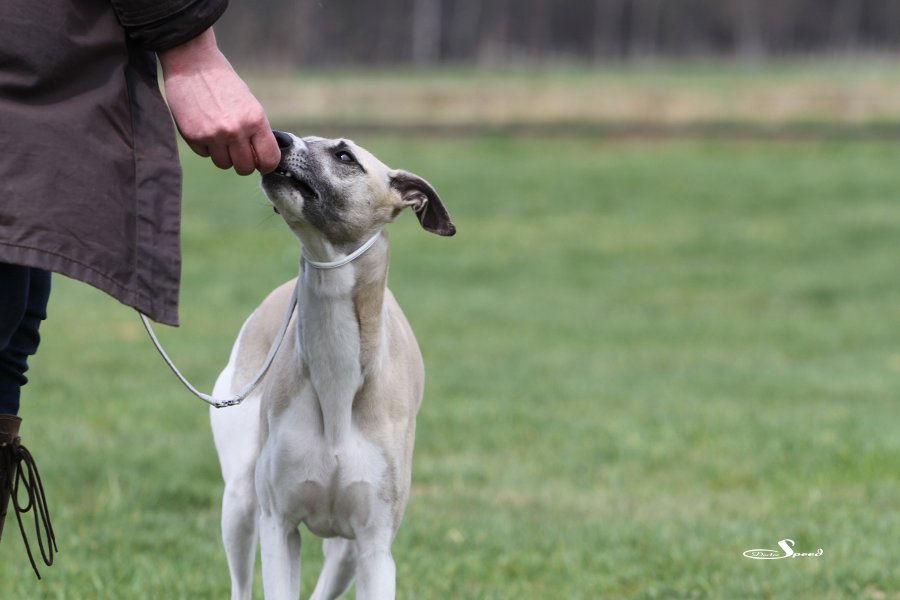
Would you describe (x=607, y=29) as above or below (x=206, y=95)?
below

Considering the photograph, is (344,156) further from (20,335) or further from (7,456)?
(7,456)

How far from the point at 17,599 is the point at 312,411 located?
1.70 m

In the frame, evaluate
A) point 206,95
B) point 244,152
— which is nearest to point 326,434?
point 244,152

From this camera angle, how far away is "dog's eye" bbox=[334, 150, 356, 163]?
12.5ft

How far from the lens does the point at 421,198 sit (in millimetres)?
3941

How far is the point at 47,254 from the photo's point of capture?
2691mm

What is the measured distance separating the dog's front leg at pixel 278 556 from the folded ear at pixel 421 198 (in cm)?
94

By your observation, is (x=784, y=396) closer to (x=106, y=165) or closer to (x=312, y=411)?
(x=312, y=411)

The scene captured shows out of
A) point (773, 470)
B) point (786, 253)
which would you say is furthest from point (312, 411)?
point (786, 253)

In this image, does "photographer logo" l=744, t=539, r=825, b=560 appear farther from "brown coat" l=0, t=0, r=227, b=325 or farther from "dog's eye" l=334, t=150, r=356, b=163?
"brown coat" l=0, t=0, r=227, b=325

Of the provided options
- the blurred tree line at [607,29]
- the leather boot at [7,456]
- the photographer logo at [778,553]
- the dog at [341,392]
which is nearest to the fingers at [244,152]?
the dog at [341,392]

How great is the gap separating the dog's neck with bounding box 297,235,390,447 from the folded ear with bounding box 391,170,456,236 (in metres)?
0.15

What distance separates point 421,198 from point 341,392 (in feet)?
1.94

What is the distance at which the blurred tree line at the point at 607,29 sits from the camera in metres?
83.0
